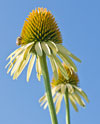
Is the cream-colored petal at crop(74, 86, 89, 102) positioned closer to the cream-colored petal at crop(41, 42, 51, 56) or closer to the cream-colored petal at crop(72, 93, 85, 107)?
the cream-colored petal at crop(72, 93, 85, 107)

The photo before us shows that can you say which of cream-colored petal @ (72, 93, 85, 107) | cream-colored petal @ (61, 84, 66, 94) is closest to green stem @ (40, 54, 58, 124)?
cream-colored petal @ (61, 84, 66, 94)

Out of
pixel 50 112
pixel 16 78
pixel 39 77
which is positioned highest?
pixel 39 77

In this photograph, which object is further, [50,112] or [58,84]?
[58,84]

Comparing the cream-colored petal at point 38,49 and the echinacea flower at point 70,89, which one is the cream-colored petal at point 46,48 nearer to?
the cream-colored petal at point 38,49

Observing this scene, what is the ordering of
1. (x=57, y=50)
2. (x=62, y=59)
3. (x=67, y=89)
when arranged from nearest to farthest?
(x=57, y=50) → (x=62, y=59) → (x=67, y=89)

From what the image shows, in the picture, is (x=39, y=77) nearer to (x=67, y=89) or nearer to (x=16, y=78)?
(x=16, y=78)

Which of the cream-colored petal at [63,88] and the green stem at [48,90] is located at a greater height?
the cream-colored petal at [63,88]

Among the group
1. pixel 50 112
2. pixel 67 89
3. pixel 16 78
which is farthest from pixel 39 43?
pixel 67 89

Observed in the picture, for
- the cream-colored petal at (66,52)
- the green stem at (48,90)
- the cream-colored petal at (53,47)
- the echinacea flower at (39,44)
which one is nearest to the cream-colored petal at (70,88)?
the echinacea flower at (39,44)
